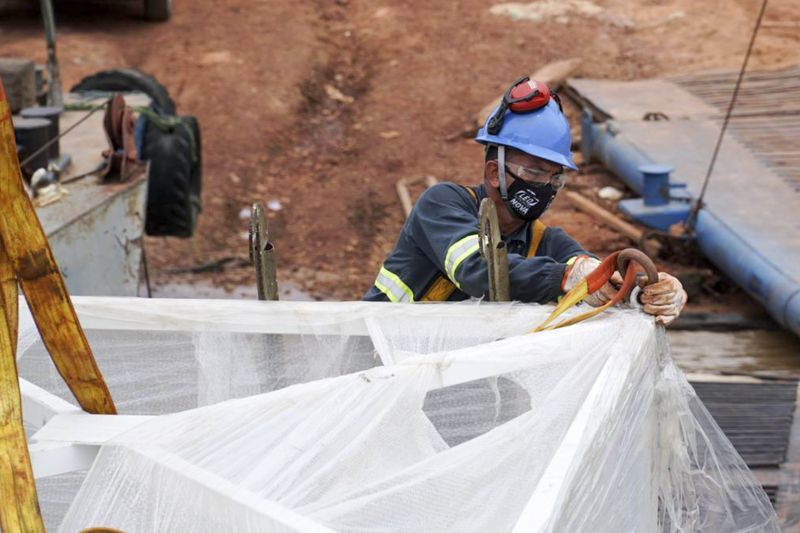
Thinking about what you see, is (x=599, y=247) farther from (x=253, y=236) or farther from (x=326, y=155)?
(x=253, y=236)

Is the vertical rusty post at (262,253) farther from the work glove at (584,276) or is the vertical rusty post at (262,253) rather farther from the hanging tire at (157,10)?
the hanging tire at (157,10)

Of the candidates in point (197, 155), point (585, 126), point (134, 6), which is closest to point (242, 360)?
point (197, 155)

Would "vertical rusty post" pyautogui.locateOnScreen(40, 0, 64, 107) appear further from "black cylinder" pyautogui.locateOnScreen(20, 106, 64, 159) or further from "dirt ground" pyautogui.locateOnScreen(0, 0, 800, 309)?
"dirt ground" pyautogui.locateOnScreen(0, 0, 800, 309)

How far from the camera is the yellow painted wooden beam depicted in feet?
6.57

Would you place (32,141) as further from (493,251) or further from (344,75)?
(344,75)

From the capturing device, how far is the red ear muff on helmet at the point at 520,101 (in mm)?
3484

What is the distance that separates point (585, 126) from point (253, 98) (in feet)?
12.7

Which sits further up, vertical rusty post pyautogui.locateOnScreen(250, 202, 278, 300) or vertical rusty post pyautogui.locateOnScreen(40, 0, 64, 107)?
vertical rusty post pyautogui.locateOnScreen(250, 202, 278, 300)

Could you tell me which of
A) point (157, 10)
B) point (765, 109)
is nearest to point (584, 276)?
point (765, 109)

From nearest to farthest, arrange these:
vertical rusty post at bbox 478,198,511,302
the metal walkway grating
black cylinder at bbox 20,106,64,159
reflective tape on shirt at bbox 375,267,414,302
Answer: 1. vertical rusty post at bbox 478,198,511,302
2. reflective tape on shirt at bbox 375,267,414,302
3. black cylinder at bbox 20,106,64,159
4. the metal walkway grating

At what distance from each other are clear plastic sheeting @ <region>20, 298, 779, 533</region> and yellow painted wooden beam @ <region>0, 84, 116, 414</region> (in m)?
0.17

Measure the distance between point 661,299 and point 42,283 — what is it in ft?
4.66

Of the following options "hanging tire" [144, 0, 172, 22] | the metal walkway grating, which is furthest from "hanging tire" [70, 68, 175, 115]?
"hanging tire" [144, 0, 172, 22]

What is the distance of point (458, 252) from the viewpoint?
3305 millimetres
